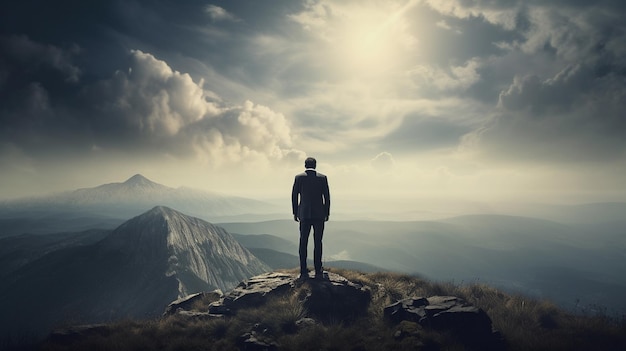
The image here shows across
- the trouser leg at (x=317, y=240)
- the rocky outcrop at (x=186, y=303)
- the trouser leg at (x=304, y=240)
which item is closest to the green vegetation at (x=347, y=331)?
the trouser leg at (x=304, y=240)

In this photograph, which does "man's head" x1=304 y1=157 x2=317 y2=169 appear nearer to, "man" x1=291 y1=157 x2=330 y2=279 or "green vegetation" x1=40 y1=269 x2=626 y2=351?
"man" x1=291 y1=157 x2=330 y2=279

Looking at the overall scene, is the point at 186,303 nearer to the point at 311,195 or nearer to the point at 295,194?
the point at 295,194

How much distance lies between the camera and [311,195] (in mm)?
11219

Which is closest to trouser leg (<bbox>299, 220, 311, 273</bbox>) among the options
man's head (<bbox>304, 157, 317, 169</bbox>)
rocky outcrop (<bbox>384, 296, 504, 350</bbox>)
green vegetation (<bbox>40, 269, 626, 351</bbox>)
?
green vegetation (<bbox>40, 269, 626, 351</bbox>)

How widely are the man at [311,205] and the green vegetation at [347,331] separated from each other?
155 cm

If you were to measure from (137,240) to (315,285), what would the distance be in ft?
687

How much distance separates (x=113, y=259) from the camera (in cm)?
17500

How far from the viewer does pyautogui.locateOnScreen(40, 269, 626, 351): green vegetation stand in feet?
23.9

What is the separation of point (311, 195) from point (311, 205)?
37 cm

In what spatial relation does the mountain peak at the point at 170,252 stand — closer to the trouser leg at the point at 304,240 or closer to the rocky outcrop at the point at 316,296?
the rocky outcrop at the point at 316,296

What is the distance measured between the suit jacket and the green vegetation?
2.76m

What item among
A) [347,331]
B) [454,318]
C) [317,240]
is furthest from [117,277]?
[454,318]

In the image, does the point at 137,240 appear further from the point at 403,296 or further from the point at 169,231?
the point at 403,296

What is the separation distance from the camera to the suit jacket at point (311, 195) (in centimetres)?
1112
